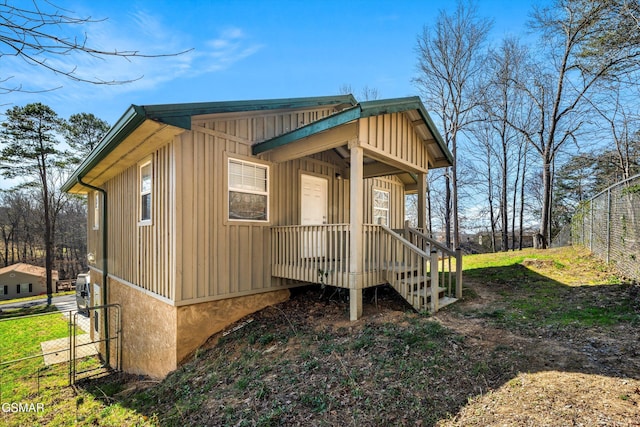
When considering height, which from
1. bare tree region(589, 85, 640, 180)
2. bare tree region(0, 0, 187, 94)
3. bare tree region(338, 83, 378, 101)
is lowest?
bare tree region(0, 0, 187, 94)

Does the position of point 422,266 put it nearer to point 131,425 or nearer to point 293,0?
point 131,425

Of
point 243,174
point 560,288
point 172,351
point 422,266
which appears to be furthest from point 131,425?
point 560,288

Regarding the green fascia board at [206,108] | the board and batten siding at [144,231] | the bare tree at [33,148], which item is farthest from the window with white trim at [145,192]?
the bare tree at [33,148]

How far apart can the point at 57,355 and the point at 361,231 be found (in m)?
11.5

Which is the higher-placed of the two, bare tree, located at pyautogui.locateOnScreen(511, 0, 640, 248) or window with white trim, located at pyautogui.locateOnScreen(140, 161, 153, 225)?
bare tree, located at pyautogui.locateOnScreen(511, 0, 640, 248)

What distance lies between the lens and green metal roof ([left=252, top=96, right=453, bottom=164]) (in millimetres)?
4922

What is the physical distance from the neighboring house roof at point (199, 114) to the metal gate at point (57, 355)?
3530 mm

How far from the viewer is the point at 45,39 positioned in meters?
2.12

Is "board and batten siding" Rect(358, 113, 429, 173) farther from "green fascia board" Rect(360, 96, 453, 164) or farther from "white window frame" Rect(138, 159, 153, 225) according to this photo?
"white window frame" Rect(138, 159, 153, 225)

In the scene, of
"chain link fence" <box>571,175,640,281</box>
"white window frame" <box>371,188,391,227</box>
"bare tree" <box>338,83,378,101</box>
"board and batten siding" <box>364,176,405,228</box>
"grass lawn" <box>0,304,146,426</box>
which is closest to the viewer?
"grass lawn" <box>0,304,146,426</box>

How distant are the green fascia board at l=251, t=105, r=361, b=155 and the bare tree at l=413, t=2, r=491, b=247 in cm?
1310

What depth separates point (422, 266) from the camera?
570cm

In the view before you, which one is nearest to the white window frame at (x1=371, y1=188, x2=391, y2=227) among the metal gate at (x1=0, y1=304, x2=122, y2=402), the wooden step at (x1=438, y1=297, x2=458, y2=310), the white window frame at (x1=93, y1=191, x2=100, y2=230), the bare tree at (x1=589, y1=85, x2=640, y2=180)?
the wooden step at (x1=438, y1=297, x2=458, y2=310)

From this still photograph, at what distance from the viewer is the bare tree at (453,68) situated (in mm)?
16172
